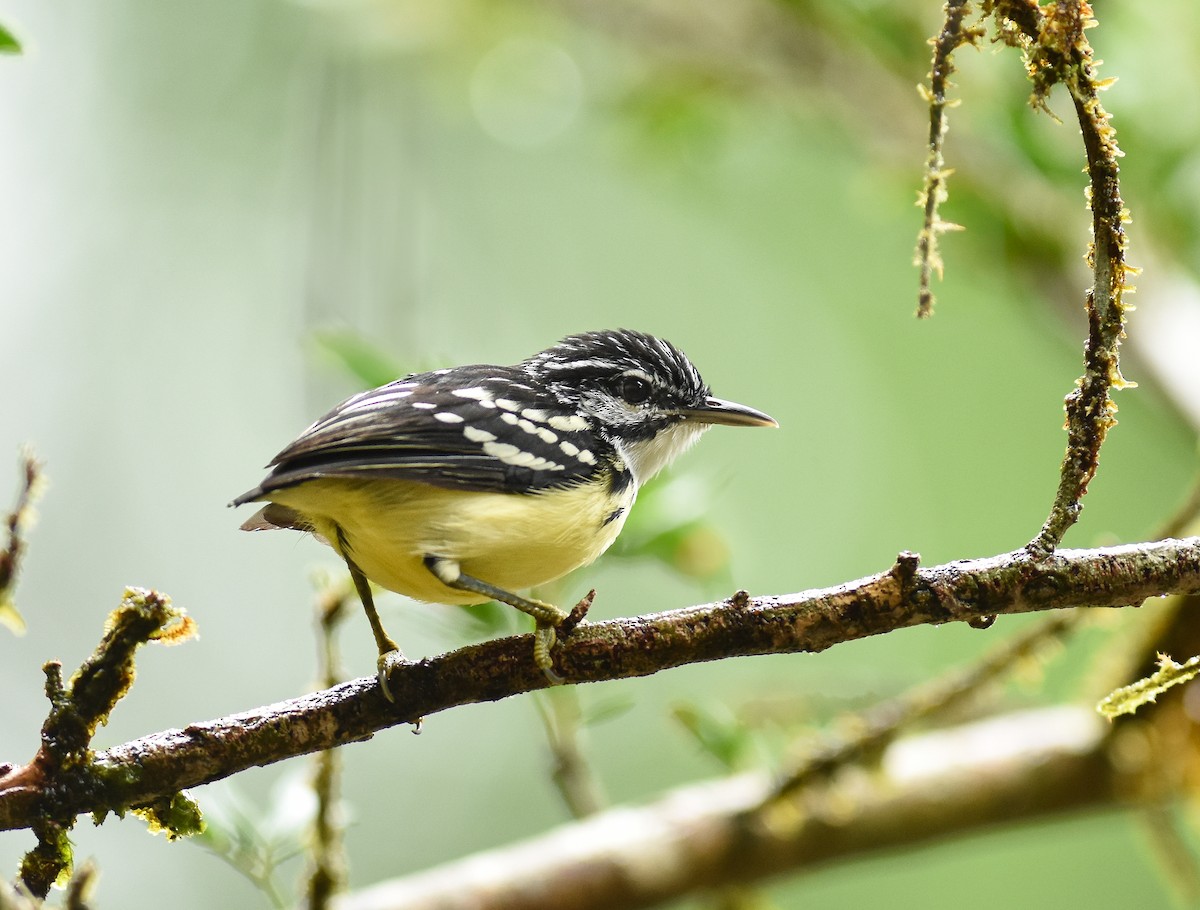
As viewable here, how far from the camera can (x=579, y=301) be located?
8.95 meters

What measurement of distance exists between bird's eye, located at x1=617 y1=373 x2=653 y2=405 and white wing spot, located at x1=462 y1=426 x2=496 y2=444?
0.55 meters

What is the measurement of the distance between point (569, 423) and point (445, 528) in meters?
0.48

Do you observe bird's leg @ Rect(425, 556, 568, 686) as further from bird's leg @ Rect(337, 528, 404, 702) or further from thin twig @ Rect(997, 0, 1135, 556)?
thin twig @ Rect(997, 0, 1135, 556)

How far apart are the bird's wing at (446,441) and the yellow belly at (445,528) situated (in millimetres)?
41

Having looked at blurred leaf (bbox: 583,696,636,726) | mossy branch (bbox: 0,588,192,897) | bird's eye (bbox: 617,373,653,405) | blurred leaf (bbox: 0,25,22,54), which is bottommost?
mossy branch (bbox: 0,588,192,897)

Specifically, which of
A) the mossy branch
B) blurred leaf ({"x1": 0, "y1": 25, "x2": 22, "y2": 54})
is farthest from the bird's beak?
blurred leaf ({"x1": 0, "y1": 25, "x2": 22, "y2": 54})

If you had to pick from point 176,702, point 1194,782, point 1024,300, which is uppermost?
point 176,702

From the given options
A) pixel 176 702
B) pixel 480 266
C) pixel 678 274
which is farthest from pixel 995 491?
pixel 176 702

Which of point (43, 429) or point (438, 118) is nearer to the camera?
point (438, 118)

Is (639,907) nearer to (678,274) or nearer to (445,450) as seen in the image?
(445,450)

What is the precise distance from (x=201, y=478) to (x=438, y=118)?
3.07 m

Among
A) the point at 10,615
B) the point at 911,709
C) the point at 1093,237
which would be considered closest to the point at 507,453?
the point at 10,615

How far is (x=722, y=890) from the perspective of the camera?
3207mm

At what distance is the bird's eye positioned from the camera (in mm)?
2695
